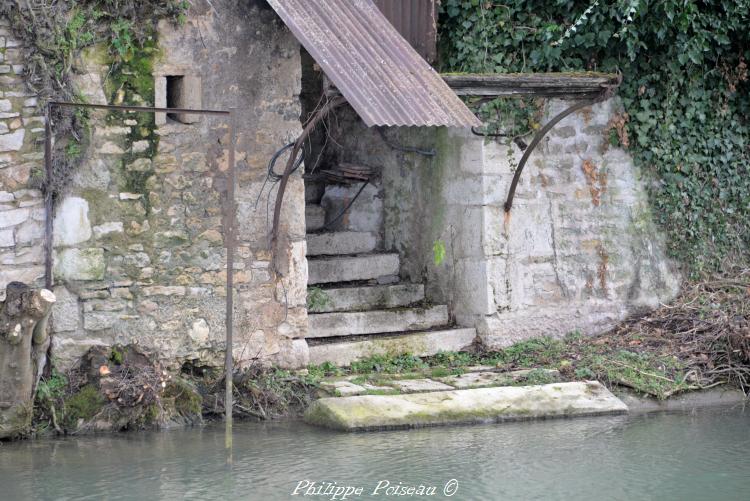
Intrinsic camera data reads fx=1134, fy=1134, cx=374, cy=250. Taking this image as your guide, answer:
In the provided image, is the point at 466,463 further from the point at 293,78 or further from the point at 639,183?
the point at 639,183

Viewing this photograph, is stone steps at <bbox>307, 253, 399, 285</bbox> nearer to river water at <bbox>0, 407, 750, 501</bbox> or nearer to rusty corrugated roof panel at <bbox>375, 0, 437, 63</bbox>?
rusty corrugated roof panel at <bbox>375, 0, 437, 63</bbox>

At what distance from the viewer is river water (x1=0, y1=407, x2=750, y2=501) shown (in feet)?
20.0

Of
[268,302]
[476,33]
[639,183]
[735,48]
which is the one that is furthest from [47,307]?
[735,48]

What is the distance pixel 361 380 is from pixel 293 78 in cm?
224

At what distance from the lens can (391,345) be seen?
8.93m

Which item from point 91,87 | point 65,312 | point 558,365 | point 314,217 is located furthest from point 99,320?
point 558,365

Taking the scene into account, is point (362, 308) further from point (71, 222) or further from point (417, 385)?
point (71, 222)

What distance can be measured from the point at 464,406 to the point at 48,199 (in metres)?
3.10

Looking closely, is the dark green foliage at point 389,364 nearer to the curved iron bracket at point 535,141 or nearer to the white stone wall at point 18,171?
the curved iron bracket at point 535,141

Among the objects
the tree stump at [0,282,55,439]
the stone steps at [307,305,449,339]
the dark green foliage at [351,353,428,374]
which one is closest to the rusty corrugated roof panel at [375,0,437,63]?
the stone steps at [307,305,449,339]

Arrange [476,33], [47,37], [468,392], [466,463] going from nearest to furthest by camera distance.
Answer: [466,463] < [47,37] < [468,392] < [476,33]

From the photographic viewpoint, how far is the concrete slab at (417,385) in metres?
8.11

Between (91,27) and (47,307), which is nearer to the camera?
(47,307)

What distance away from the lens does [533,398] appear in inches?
314
